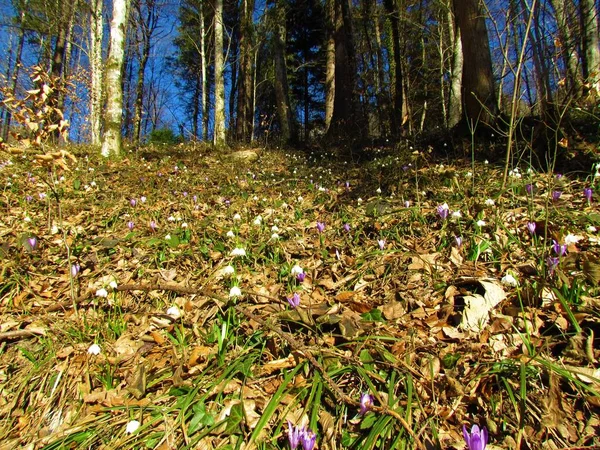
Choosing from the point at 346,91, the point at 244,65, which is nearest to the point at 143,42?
the point at 244,65

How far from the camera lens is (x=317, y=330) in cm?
179

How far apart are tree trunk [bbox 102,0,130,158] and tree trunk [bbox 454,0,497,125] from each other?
6.36 meters

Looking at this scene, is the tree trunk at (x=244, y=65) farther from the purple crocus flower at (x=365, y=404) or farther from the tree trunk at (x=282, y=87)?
the purple crocus flower at (x=365, y=404)

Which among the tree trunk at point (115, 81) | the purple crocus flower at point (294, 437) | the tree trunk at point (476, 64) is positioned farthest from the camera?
the tree trunk at point (115, 81)

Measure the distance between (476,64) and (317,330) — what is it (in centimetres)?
529

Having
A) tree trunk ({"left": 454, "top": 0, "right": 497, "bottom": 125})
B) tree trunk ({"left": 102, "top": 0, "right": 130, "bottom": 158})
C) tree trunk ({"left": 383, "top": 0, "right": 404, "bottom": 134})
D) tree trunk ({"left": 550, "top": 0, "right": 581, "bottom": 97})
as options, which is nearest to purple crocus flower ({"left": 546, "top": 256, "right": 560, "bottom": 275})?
tree trunk ({"left": 550, "top": 0, "right": 581, "bottom": 97})

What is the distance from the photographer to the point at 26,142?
1.78m

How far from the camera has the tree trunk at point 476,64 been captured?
5.09 m

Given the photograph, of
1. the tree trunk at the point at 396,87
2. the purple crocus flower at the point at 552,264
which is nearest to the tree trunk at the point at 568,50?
the purple crocus flower at the point at 552,264

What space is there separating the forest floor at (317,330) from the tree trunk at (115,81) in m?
4.04

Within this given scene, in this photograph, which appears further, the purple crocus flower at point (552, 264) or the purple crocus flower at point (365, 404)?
the purple crocus flower at point (552, 264)

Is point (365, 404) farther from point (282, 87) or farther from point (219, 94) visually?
point (282, 87)

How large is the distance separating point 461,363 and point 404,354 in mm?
250

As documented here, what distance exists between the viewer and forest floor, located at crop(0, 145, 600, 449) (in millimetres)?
1320
